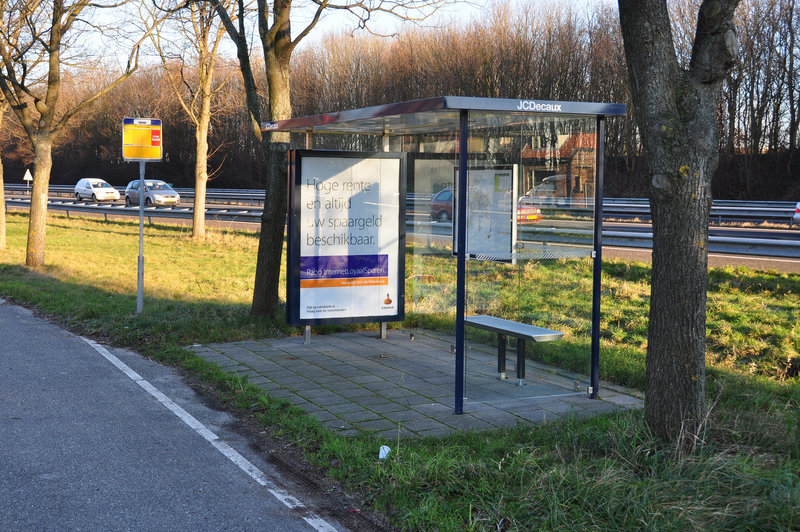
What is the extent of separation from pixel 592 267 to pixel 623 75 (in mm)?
36794

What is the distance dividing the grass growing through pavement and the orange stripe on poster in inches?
25.9

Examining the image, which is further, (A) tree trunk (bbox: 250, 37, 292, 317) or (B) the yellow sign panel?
(B) the yellow sign panel

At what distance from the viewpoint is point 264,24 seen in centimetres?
1032

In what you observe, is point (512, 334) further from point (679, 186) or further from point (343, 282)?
point (343, 282)

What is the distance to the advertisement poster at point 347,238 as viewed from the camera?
8.91m

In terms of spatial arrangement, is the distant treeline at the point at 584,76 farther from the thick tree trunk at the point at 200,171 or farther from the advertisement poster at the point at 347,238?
the advertisement poster at the point at 347,238

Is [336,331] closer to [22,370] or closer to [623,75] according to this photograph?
[22,370]

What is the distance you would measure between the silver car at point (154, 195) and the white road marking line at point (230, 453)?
34679mm

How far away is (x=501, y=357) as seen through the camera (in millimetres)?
7523

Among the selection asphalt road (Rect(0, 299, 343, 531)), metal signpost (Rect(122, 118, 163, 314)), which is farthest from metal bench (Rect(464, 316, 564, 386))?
metal signpost (Rect(122, 118, 163, 314))

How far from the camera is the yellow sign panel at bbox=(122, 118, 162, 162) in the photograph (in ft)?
36.4

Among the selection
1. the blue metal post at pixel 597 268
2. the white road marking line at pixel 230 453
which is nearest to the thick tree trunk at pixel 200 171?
the white road marking line at pixel 230 453

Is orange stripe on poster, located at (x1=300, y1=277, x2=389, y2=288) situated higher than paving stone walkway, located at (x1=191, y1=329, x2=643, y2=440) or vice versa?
orange stripe on poster, located at (x1=300, y1=277, x2=389, y2=288)

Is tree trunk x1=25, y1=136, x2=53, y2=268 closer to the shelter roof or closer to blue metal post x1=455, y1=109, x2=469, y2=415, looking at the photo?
the shelter roof
